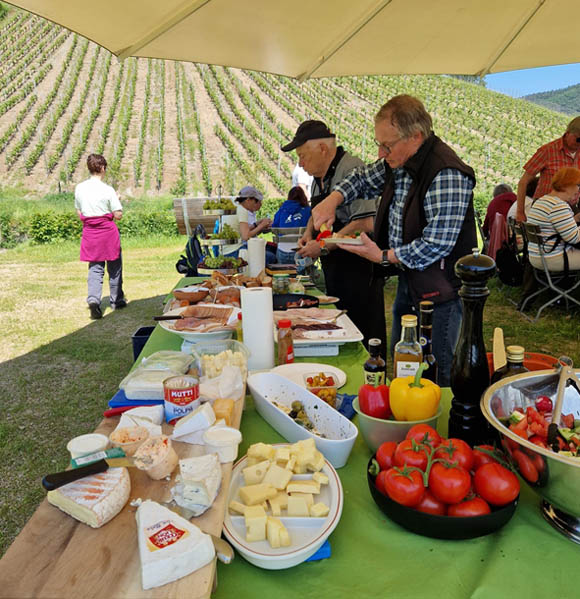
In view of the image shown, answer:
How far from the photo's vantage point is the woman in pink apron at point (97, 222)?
596 cm

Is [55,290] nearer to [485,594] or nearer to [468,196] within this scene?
[468,196]

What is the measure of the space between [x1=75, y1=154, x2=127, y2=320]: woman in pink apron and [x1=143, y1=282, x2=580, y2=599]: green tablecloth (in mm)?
5575

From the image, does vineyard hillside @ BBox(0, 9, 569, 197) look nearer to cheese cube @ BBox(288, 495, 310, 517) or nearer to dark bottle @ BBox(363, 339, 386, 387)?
dark bottle @ BBox(363, 339, 386, 387)

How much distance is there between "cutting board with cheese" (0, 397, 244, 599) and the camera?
78cm

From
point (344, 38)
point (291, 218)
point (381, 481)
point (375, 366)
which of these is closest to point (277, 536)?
point (381, 481)

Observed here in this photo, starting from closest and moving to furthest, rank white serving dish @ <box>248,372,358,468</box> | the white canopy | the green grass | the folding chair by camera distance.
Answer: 1. white serving dish @ <box>248,372,358,468</box>
2. the white canopy
3. the green grass
4. the folding chair

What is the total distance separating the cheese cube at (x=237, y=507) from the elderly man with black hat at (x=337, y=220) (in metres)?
2.49

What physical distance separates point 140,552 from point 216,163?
26.1 meters

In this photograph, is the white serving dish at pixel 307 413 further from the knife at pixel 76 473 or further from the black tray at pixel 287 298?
the black tray at pixel 287 298

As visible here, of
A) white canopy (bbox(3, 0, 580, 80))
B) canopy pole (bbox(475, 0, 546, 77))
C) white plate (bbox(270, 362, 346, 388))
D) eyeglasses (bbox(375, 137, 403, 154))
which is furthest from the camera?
canopy pole (bbox(475, 0, 546, 77))

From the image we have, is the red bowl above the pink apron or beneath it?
above

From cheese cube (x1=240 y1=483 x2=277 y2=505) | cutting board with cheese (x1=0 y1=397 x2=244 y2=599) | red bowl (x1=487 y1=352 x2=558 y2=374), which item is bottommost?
cheese cube (x1=240 y1=483 x2=277 y2=505)

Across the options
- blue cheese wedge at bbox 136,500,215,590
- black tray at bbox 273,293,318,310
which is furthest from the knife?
black tray at bbox 273,293,318,310

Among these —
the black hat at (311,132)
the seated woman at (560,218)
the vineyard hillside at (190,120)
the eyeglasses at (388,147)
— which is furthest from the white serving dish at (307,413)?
the vineyard hillside at (190,120)
